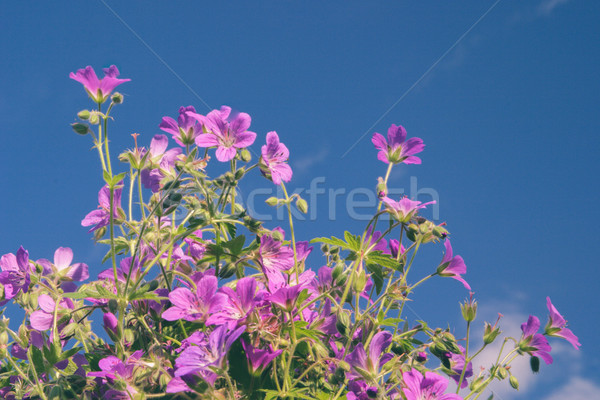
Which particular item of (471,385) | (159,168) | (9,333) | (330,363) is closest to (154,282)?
(159,168)

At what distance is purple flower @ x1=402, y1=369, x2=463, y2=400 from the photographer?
150cm

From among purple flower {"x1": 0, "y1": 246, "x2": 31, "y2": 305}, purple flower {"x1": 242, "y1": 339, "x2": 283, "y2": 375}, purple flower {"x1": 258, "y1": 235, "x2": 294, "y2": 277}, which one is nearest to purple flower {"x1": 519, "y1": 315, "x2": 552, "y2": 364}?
purple flower {"x1": 258, "y1": 235, "x2": 294, "y2": 277}

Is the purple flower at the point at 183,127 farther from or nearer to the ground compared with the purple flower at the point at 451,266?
farther from the ground

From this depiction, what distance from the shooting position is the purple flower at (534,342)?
6.35ft

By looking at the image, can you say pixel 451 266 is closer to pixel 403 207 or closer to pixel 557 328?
pixel 403 207

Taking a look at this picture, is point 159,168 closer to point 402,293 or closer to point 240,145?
point 240,145

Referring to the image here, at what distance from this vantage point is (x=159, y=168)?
1.90 metres

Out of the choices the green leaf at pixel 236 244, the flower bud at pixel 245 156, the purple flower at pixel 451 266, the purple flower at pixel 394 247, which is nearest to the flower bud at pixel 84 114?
the flower bud at pixel 245 156

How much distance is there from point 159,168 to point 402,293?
937mm

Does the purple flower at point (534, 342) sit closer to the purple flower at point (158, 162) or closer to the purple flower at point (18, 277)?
the purple flower at point (158, 162)

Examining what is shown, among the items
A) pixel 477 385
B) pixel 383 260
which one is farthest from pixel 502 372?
pixel 383 260

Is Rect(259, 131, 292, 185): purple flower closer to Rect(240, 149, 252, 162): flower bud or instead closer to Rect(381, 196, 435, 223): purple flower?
Rect(240, 149, 252, 162): flower bud

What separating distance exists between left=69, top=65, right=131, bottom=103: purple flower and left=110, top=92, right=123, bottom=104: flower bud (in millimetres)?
32

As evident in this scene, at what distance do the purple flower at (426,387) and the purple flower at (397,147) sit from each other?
908 mm
